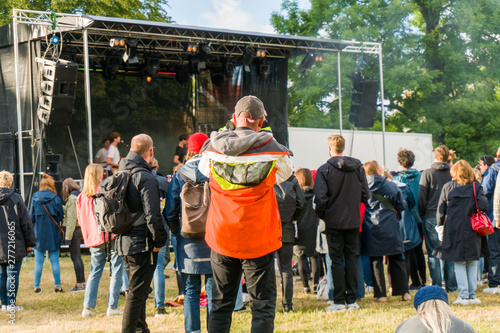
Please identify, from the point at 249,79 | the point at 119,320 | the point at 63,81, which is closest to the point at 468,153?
the point at 249,79

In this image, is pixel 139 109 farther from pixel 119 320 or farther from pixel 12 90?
pixel 119 320

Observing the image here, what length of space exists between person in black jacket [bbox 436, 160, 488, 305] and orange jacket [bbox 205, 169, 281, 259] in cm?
313

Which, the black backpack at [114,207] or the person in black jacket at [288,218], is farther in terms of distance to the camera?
the person in black jacket at [288,218]

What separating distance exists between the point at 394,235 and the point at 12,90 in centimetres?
845

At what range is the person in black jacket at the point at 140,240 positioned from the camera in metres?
4.39

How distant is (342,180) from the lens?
587cm

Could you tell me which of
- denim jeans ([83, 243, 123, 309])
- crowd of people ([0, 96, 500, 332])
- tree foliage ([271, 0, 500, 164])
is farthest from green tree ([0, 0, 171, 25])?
denim jeans ([83, 243, 123, 309])

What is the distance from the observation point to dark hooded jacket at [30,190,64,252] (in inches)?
290

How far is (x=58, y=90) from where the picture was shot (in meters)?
10.5

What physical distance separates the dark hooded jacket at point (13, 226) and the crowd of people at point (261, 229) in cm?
1

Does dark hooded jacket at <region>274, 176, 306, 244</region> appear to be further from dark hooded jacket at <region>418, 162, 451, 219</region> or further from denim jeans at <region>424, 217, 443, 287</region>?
denim jeans at <region>424, 217, 443, 287</region>

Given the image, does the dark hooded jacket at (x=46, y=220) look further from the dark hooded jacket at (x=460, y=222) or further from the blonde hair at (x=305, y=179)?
the dark hooded jacket at (x=460, y=222)

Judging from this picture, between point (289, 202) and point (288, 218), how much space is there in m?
0.19

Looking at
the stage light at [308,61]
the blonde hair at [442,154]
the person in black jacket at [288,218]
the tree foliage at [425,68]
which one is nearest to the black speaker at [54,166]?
the stage light at [308,61]
